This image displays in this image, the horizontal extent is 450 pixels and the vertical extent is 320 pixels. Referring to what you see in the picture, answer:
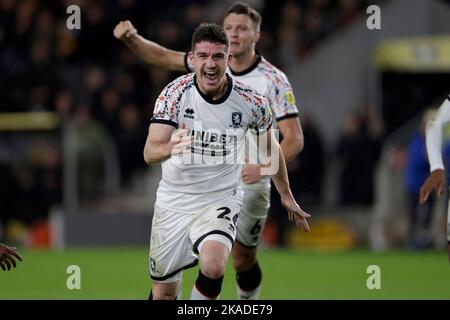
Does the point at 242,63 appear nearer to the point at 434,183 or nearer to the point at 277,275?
the point at 434,183

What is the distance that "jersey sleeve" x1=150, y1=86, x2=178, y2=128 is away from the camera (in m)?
7.69

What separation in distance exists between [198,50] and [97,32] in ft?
44.0

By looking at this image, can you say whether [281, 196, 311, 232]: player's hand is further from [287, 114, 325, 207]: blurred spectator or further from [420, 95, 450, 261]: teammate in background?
[287, 114, 325, 207]: blurred spectator

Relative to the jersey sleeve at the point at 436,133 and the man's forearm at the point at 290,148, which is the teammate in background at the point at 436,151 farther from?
the man's forearm at the point at 290,148

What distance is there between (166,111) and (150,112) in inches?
461

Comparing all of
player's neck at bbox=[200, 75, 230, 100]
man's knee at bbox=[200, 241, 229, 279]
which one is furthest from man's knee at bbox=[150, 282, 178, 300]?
player's neck at bbox=[200, 75, 230, 100]

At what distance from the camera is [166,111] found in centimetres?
772

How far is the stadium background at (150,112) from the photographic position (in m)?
18.2

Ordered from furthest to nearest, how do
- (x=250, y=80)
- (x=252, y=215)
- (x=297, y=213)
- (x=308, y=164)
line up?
(x=308, y=164) < (x=252, y=215) < (x=250, y=80) < (x=297, y=213)

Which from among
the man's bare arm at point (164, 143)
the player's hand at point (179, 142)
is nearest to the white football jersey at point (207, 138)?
the man's bare arm at point (164, 143)

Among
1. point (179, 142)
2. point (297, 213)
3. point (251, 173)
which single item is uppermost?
point (179, 142)

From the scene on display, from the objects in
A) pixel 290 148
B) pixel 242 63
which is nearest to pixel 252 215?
pixel 290 148
